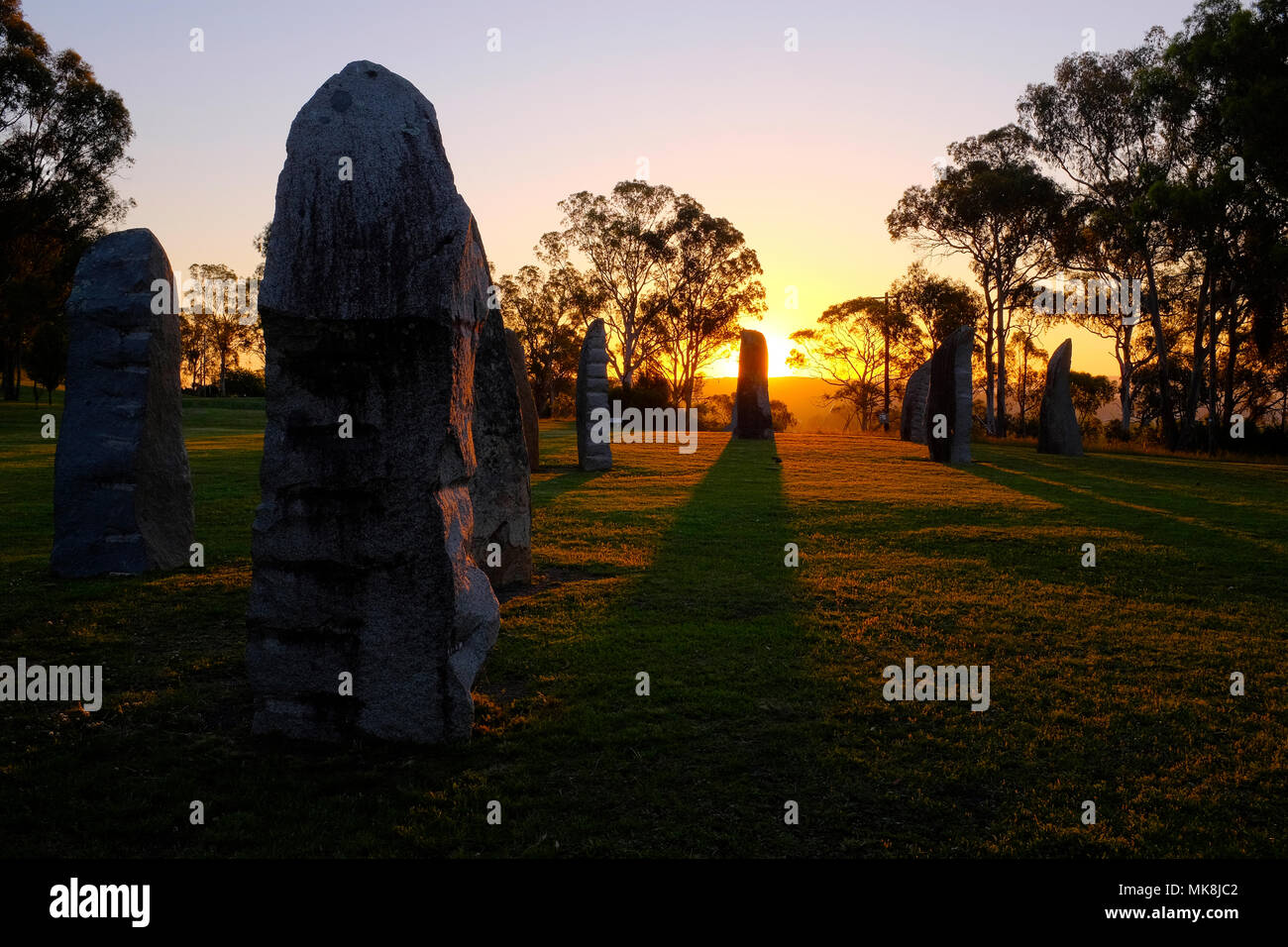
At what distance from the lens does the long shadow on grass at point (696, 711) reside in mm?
4109

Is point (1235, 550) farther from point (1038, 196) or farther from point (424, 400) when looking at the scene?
point (1038, 196)

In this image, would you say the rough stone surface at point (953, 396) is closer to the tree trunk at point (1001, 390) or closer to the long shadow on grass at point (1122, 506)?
the long shadow on grass at point (1122, 506)

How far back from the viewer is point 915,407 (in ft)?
102

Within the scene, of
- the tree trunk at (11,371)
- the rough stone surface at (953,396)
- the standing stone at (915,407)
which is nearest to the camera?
the rough stone surface at (953,396)

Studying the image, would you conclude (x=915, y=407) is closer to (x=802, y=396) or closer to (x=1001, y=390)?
(x=1001, y=390)

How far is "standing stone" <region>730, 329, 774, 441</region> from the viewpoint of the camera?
29891 millimetres

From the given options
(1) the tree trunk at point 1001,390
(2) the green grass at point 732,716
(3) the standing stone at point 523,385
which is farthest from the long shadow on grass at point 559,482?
(1) the tree trunk at point 1001,390

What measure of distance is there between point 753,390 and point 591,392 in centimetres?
1245

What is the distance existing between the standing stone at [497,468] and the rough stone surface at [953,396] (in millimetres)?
16026

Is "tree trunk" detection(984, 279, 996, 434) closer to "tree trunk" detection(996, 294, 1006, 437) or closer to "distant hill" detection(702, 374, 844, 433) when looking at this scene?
"tree trunk" detection(996, 294, 1006, 437)

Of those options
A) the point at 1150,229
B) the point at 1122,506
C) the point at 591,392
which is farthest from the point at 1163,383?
the point at 591,392

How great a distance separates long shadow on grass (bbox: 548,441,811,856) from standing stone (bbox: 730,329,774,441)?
20601 mm

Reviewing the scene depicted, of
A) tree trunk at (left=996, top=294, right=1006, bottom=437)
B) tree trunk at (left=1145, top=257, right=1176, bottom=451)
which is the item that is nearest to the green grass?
tree trunk at (left=1145, top=257, right=1176, bottom=451)

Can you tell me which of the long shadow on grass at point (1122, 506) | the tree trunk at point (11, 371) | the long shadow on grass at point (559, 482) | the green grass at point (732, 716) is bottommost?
the green grass at point (732, 716)
